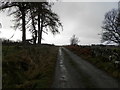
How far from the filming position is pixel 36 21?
41.8 m

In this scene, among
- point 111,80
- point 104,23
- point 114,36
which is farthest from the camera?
point 104,23

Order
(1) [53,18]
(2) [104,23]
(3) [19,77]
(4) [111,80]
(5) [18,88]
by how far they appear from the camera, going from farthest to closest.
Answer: (2) [104,23] → (1) [53,18] → (3) [19,77] → (4) [111,80] → (5) [18,88]

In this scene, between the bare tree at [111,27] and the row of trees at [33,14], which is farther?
the bare tree at [111,27]

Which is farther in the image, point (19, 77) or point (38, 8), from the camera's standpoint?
point (38, 8)

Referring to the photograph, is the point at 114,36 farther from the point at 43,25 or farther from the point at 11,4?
the point at 11,4

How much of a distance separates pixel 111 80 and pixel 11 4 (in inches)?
905

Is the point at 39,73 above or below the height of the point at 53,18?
below

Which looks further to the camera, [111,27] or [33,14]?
[111,27]

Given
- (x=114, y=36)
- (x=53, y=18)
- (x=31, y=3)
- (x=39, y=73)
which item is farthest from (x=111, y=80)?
(x=114, y=36)

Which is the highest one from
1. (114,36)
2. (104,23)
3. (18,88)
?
(104,23)

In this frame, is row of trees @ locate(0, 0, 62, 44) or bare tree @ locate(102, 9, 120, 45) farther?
bare tree @ locate(102, 9, 120, 45)

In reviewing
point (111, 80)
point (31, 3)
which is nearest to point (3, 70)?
point (111, 80)

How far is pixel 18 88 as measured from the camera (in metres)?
11.8

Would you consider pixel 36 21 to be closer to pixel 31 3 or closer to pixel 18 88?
pixel 31 3
